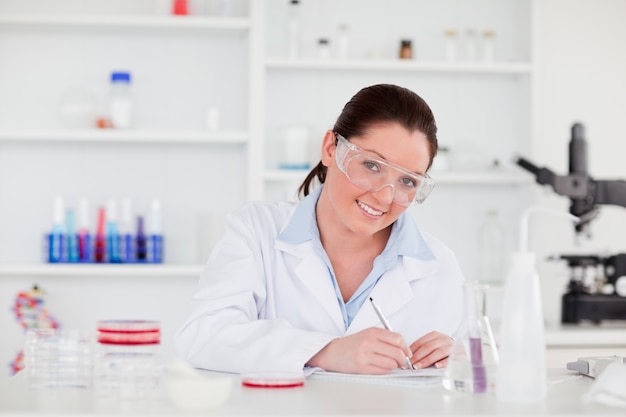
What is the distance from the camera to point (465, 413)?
1.16 metres

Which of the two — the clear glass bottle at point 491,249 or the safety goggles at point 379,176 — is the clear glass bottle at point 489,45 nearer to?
the clear glass bottle at point 491,249

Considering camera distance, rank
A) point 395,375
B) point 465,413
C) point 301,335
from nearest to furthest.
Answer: point 465,413, point 395,375, point 301,335

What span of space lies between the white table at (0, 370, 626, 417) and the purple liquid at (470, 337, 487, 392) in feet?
0.05

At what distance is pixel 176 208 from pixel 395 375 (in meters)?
2.25

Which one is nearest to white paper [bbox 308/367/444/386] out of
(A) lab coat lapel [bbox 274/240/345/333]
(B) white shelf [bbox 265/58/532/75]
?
(A) lab coat lapel [bbox 274/240/345/333]

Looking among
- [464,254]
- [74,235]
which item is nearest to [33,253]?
[74,235]

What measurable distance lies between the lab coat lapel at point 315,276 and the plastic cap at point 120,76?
1.74 m

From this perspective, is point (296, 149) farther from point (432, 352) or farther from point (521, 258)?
point (521, 258)

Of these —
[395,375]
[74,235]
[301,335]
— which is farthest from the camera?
[74,235]

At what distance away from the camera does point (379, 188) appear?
1.75 meters

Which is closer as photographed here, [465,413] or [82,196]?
[465,413]

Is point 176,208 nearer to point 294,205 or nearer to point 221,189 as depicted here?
point 221,189

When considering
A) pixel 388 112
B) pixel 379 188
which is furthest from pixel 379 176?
pixel 388 112

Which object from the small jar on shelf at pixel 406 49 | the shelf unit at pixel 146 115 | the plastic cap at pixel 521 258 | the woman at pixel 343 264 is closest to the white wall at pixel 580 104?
the small jar on shelf at pixel 406 49
